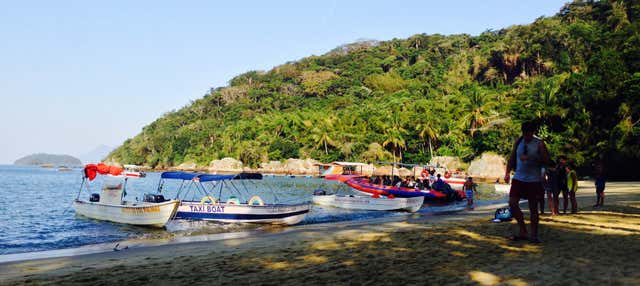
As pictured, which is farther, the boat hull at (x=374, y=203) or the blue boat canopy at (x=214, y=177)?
the boat hull at (x=374, y=203)

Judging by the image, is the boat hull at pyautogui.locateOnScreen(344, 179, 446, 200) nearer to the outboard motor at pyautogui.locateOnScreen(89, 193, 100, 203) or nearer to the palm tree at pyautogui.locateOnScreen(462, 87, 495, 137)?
the outboard motor at pyautogui.locateOnScreen(89, 193, 100, 203)

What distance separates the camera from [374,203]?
28219mm

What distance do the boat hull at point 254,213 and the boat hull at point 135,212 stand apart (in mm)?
1815

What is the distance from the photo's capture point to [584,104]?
2073 inches

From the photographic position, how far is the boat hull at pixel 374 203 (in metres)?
27.2

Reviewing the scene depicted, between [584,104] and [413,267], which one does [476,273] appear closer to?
[413,267]

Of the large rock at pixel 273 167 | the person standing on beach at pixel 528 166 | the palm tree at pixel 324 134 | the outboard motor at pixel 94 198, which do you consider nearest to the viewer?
the person standing on beach at pixel 528 166

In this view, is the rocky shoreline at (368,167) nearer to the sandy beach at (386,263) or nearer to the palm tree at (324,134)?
the palm tree at (324,134)

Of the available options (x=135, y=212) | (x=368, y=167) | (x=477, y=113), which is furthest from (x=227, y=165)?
(x=135, y=212)

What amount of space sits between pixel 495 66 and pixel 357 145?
4281 centimetres

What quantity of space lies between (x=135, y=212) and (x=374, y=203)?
13310mm

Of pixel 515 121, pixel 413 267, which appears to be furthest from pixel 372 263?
pixel 515 121

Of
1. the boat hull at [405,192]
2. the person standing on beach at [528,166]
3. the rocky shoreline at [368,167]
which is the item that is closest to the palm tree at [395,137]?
the rocky shoreline at [368,167]

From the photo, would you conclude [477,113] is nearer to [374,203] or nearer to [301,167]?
[301,167]
